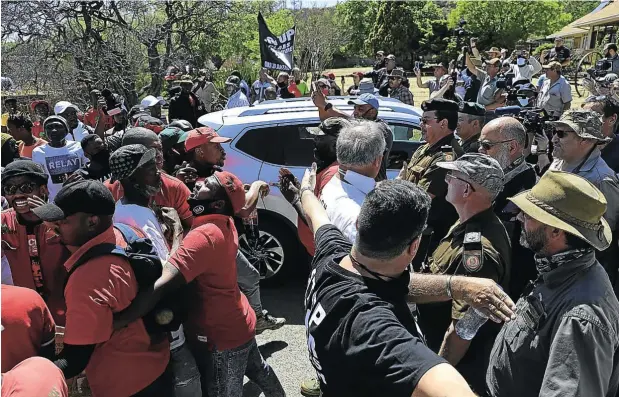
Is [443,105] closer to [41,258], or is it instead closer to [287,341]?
[287,341]

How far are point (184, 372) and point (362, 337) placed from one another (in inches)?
60.8

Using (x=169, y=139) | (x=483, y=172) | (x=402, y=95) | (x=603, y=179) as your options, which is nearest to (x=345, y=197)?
(x=483, y=172)

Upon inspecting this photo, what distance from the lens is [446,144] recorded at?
14.1 feet

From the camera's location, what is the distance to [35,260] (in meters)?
2.76

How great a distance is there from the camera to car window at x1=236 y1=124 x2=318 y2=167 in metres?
5.62

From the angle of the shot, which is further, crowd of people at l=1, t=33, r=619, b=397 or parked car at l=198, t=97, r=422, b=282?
parked car at l=198, t=97, r=422, b=282

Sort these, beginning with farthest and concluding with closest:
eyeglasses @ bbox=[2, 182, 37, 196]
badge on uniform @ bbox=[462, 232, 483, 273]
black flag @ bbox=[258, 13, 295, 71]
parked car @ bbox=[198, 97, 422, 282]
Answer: black flag @ bbox=[258, 13, 295, 71] < parked car @ bbox=[198, 97, 422, 282] < eyeglasses @ bbox=[2, 182, 37, 196] < badge on uniform @ bbox=[462, 232, 483, 273]

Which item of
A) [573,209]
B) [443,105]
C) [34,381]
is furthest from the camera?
[443,105]

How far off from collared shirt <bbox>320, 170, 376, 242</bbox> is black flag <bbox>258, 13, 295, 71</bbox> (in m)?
10.6

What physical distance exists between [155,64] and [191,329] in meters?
12.8

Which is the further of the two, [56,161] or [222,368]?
[56,161]

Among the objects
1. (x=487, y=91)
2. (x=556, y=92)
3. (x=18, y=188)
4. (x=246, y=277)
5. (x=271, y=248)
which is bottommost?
(x=271, y=248)

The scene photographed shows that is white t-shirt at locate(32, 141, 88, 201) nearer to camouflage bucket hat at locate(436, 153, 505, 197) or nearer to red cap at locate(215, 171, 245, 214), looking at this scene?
red cap at locate(215, 171, 245, 214)

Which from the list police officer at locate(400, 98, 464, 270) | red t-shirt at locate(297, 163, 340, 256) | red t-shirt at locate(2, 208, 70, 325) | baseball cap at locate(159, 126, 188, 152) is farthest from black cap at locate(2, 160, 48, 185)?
police officer at locate(400, 98, 464, 270)
